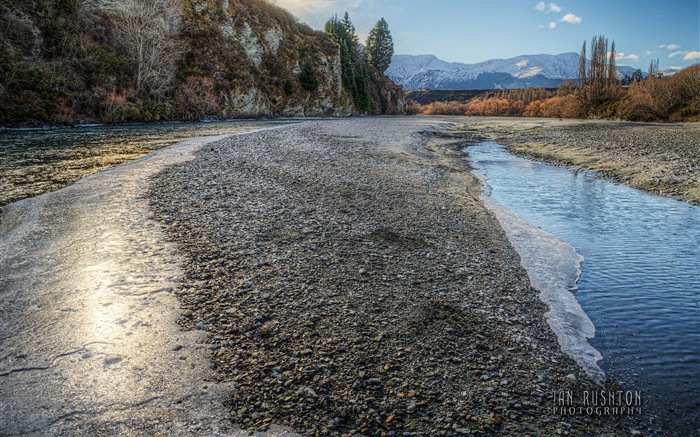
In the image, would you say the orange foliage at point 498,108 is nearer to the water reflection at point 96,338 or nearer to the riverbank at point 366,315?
the riverbank at point 366,315

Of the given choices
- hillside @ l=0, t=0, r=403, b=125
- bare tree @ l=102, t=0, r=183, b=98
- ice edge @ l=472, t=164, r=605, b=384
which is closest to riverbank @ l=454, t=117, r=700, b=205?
ice edge @ l=472, t=164, r=605, b=384

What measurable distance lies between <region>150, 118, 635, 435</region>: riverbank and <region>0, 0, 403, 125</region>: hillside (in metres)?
23.6

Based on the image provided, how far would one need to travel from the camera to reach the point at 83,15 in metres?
32.3

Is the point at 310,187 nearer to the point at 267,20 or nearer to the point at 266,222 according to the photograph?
the point at 266,222

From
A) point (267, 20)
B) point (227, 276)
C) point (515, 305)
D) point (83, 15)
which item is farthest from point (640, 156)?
point (267, 20)

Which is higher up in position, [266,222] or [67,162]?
[67,162]

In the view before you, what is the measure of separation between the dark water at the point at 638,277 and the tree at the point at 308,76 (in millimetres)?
50617

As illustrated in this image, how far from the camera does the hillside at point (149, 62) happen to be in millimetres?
25641

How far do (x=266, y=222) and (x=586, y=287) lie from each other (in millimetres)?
5485

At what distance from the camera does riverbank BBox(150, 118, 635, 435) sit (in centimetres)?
318

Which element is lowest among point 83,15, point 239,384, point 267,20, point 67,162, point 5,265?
point 239,384

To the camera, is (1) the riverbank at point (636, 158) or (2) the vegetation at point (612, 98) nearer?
(1) the riverbank at point (636, 158)

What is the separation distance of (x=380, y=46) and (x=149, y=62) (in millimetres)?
80389

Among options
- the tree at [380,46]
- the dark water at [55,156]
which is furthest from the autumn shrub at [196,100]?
the tree at [380,46]
